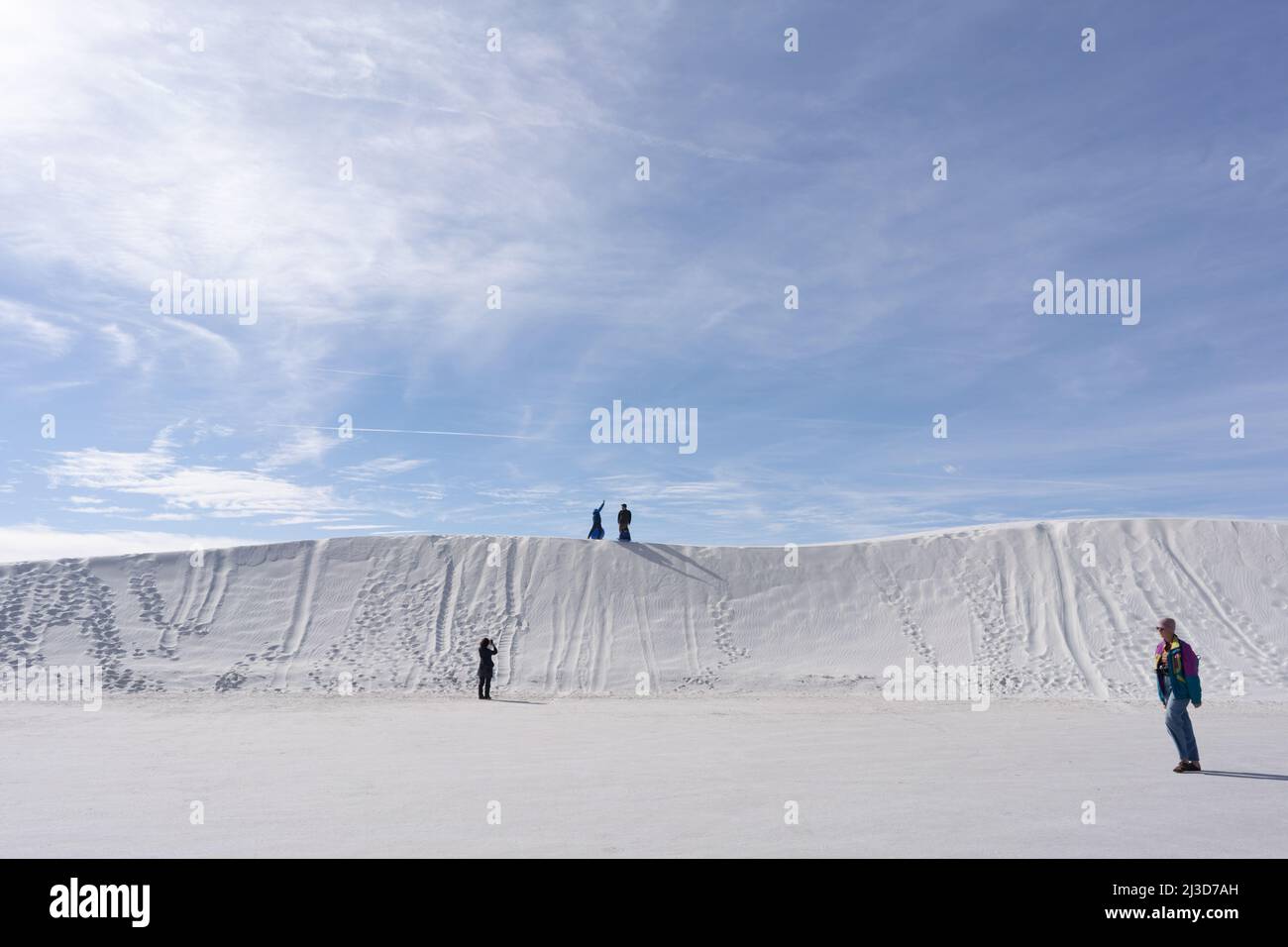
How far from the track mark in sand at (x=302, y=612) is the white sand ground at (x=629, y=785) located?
5.51 metres

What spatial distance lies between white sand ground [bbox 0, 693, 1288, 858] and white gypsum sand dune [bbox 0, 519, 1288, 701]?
5.98 metres

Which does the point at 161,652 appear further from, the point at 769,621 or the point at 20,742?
the point at 769,621

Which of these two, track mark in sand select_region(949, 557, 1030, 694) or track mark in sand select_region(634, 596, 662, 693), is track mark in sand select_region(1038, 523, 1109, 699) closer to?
track mark in sand select_region(949, 557, 1030, 694)

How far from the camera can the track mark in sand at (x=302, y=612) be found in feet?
68.9

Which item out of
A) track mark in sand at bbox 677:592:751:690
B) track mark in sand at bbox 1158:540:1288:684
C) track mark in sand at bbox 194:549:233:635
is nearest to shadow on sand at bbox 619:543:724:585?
track mark in sand at bbox 677:592:751:690

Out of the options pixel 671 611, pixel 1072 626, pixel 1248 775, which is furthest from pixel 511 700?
pixel 1072 626

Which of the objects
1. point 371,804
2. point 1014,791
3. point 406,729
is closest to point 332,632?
point 406,729

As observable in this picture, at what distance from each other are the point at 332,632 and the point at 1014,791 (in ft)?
62.8

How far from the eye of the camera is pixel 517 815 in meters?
7.18

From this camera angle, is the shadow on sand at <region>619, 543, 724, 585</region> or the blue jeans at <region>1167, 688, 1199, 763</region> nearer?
the blue jeans at <region>1167, 688, 1199, 763</region>

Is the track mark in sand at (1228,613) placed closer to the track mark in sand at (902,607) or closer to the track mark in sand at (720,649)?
the track mark in sand at (902,607)

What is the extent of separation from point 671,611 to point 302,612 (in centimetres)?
1055

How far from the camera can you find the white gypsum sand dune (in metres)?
21.2
